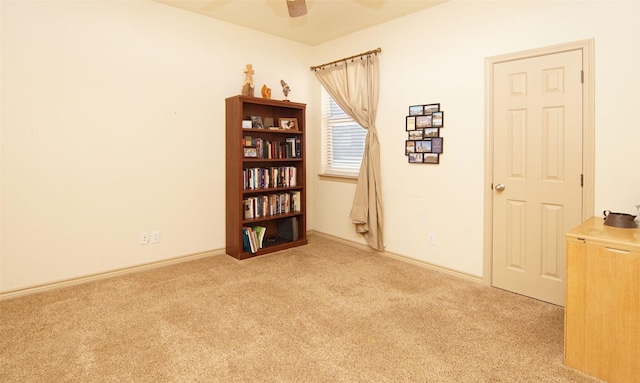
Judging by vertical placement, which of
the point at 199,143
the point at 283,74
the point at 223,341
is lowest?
the point at 223,341

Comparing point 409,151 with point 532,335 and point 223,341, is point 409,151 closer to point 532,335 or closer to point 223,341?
point 532,335

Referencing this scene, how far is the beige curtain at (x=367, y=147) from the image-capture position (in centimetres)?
416

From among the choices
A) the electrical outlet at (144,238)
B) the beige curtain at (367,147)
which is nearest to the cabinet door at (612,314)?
the beige curtain at (367,147)

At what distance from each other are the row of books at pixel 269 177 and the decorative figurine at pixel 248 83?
0.89 metres

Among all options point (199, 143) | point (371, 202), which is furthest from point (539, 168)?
point (199, 143)

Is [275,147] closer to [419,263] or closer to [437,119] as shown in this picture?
[437,119]

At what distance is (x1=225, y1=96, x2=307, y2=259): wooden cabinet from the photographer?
161 inches

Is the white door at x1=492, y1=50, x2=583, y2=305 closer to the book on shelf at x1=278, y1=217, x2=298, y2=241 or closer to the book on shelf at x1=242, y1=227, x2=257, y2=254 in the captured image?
the book on shelf at x1=278, y1=217, x2=298, y2=241

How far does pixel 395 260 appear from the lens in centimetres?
407

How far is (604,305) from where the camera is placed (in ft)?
6.34

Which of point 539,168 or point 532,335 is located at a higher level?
point 539,168

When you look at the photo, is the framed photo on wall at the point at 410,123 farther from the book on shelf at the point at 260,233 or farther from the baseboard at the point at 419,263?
the book on shelf at the point at 260,233

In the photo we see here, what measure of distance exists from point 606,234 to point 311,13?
3.36 m

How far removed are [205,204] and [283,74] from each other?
1990mm
